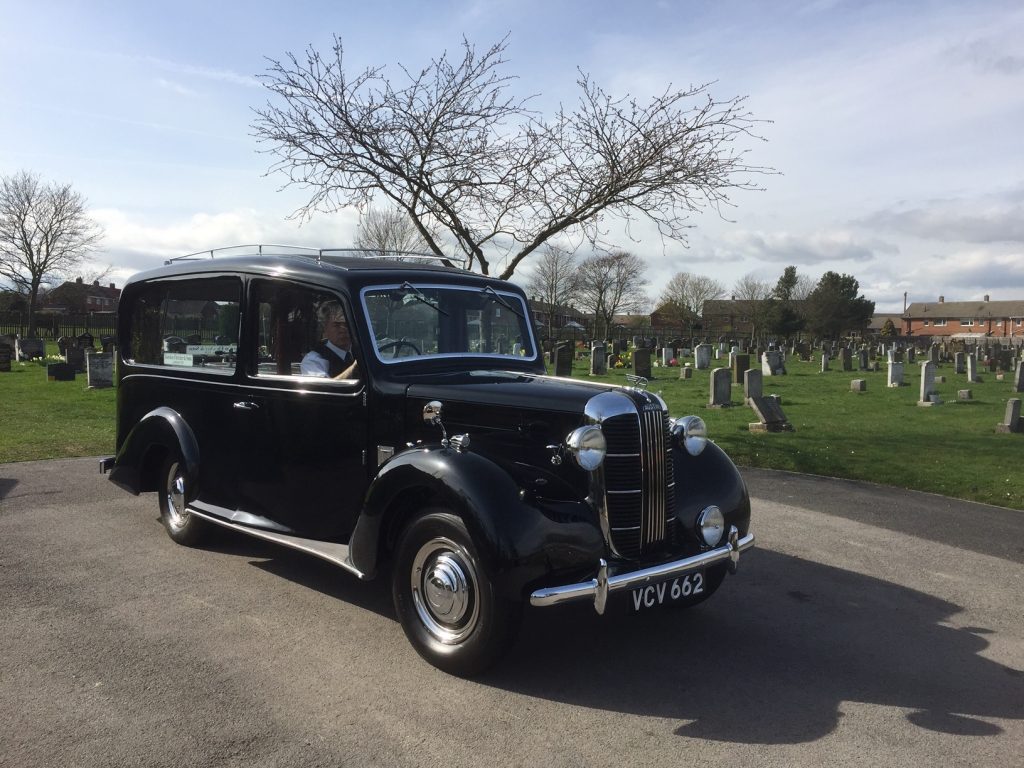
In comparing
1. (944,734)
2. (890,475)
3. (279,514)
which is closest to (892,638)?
(944,734)

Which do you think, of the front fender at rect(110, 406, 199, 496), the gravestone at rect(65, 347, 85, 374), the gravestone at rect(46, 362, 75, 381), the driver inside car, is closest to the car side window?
the driver inside car

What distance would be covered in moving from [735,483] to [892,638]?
3.84 ft

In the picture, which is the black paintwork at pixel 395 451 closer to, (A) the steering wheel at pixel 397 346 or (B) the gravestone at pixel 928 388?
(A) the steering wheel at pixel 397 346

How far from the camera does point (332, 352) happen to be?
15.8ft

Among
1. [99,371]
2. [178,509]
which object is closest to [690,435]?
[178,509]

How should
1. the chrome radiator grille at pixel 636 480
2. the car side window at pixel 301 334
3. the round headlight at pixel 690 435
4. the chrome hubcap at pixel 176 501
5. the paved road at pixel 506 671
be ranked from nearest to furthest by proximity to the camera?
the paved road at pixel 506 671 → the chrome radiator grille at pixel 636 480 → the round headlight at pixel 690 435 → the car side window at pixel 301 334 → the chrome hubcap at pixel 176 501

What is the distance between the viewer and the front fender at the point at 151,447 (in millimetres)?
5578

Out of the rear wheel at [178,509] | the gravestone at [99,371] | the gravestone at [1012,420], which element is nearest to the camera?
the rear wheel at [178,509]

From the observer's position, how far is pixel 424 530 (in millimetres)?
3936

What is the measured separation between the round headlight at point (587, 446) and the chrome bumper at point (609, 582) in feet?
1.54

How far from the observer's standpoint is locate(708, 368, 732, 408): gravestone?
16.2m

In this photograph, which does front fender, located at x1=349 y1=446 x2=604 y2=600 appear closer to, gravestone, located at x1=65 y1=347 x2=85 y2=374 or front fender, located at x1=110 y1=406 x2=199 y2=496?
front fender, located at x1=110 y1=406 x2=199 y2=496

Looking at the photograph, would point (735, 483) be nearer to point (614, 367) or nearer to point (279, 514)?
point (279, 514)

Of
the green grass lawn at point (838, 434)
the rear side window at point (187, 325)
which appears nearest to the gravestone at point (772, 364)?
the green grass lawn at point (838, 434)
